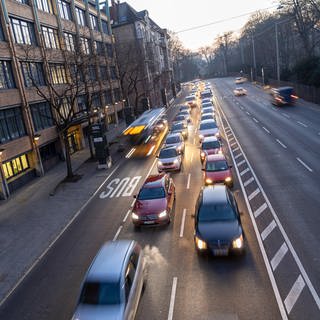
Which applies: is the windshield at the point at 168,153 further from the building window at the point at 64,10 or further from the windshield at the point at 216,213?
the building window at the point at 64,10

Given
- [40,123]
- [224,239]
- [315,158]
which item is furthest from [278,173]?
[40,123]

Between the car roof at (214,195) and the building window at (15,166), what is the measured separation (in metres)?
18.0

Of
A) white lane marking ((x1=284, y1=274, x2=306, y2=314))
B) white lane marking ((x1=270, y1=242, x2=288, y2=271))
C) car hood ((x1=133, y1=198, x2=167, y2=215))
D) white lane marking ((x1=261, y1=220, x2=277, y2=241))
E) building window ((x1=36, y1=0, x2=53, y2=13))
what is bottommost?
white lane marking ((x1=284, y1=274, x2=306, y2=314))

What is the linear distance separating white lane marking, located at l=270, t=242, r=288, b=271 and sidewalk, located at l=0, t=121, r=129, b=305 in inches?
406

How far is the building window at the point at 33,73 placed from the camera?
2962 cm

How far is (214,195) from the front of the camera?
49.1 feet

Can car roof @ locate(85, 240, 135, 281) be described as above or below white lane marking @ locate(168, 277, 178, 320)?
above

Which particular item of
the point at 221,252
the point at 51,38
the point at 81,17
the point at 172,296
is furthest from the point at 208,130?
the point at 81,17

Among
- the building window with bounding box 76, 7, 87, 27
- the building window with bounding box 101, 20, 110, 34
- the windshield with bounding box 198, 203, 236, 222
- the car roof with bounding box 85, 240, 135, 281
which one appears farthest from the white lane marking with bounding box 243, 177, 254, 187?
the building window with bounding box 101, 20, 110, 34

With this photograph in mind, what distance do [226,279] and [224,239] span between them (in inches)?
59.2

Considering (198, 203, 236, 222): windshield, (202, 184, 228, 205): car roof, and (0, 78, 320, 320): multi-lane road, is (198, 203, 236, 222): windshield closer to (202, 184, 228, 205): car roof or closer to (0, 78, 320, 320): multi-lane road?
(202, 184, 228, 205): car roof

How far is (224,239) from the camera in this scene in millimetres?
12336

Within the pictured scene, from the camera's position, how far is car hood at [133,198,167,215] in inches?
627

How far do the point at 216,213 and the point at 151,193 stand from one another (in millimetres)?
4476
